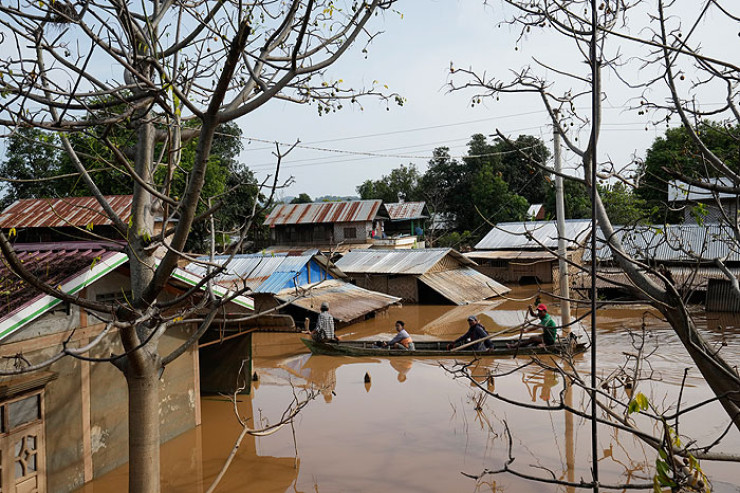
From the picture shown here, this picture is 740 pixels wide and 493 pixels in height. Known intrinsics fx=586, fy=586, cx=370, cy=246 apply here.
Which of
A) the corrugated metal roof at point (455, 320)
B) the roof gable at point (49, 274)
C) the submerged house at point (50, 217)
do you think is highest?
the submerged house at point (50, 217)

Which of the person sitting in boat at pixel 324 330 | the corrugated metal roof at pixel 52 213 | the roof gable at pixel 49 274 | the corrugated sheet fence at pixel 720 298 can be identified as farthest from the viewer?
the corrugated sheet fence at pixel 720 298

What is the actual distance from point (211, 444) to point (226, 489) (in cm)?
171

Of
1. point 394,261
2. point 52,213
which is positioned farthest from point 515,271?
point 52,213

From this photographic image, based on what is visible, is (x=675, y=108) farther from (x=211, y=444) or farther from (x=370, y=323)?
(x=370, y=323)

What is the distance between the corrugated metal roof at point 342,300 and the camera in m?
19.3

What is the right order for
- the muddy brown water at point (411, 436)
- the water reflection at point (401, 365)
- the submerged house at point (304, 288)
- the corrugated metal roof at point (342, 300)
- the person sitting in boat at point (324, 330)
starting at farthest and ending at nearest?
1. the submerged house at point (304, 288)
2. the corrugated metal roof at point (342, 300)
3. the person sitting in boat at point (324, 330)
4. the water reflection at point (401, 365)
5. the muddy brown water at point (411, 436)

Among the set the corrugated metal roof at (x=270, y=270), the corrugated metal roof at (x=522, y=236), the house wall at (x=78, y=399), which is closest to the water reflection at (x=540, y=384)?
the house wall at (x=78, y=399)

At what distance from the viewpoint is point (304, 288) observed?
65.5 ft

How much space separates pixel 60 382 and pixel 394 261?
64.1ft

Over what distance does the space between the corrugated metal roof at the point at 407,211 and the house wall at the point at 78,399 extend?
35.3 meters

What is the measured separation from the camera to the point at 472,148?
43.6 m

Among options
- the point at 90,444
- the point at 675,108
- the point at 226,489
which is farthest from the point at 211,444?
the point at 675,108

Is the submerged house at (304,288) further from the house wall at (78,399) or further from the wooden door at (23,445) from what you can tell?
the wooden door at (23,445)

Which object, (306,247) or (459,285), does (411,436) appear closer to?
(459,285)
